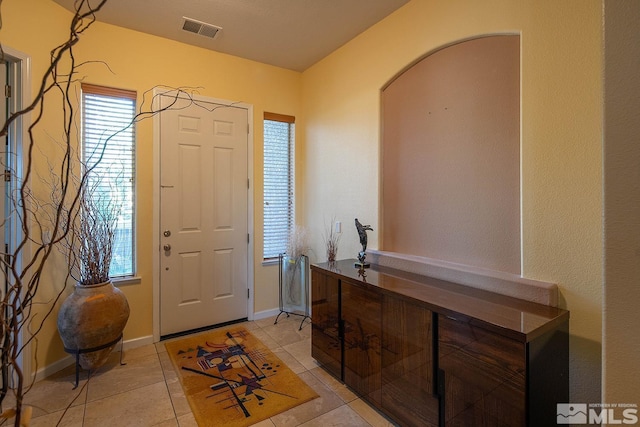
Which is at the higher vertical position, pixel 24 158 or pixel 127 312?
pixel 24 158

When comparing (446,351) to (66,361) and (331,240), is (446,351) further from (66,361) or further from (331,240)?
(66,361)

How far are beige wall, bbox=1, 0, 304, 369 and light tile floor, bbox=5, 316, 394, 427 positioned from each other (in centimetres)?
35

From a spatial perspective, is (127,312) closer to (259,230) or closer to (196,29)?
(259,230)

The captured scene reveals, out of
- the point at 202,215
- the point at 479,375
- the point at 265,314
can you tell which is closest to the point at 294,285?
the point at 265,314

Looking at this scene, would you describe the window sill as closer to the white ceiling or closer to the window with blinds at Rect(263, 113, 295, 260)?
the window with blinds at Rect(263, 113, 295, 260)

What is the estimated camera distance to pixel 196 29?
111 inches

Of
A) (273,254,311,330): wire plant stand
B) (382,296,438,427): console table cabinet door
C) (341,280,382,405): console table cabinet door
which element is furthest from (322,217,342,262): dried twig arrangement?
(382,296,438,427): console table cabinet door

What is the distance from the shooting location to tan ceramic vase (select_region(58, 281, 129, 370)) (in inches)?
90.1

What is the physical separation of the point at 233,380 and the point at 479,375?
176cm

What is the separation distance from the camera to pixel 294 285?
354 cm

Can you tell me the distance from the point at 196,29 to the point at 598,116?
304cm

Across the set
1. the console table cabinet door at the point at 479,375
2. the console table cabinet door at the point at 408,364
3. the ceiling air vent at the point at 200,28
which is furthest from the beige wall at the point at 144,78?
the console table cabinet door at the point at 479,375

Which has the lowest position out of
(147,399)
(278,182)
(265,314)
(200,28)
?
(147,399)
